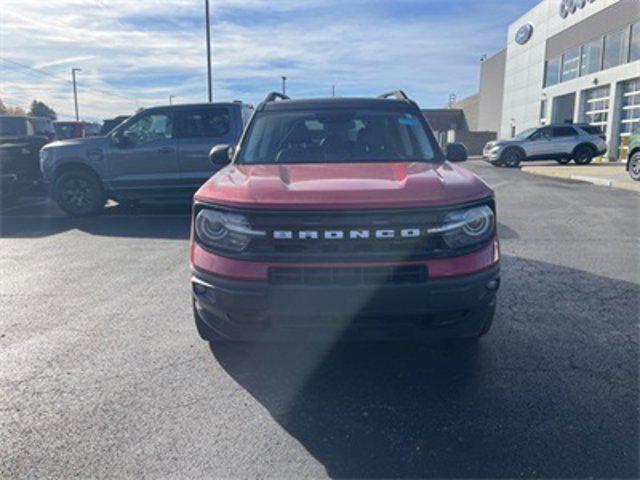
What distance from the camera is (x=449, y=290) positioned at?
2.72 metres

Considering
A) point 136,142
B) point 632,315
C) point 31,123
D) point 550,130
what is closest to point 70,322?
point 632,315

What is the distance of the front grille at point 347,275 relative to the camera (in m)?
2.71

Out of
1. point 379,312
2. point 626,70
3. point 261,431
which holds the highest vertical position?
point 626,70

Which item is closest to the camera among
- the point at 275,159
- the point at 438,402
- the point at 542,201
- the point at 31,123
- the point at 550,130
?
the point at 438,402

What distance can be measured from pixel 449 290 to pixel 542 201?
9.21m

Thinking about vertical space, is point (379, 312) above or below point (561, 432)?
above

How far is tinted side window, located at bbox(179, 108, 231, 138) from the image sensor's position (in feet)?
29.9

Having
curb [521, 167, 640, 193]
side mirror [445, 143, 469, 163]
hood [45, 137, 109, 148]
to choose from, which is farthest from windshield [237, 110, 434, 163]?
curb [521, 167, 640, 193]

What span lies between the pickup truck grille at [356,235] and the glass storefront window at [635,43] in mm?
24265

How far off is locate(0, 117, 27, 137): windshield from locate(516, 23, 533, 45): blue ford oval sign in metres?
32.3

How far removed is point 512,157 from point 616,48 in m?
7.96

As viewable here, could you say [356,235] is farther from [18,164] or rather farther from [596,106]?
[596,106]

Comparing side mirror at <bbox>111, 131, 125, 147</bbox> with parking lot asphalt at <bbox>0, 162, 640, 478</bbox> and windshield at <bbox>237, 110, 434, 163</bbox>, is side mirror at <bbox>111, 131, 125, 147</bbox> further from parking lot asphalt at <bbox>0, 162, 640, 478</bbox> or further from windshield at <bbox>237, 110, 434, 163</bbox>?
windshield at <bbox>237, 110, 434, 163</bbox>

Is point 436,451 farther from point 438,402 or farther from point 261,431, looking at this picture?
point 261,431
